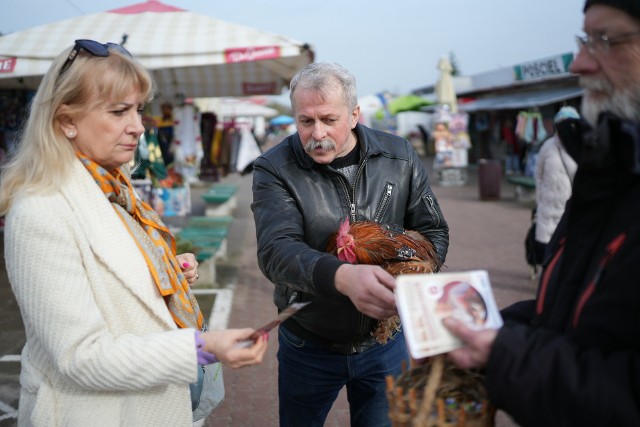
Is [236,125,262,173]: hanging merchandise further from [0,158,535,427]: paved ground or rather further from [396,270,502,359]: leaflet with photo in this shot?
[396,270,502,359]: leaflet with photo

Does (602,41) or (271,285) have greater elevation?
(602,41)

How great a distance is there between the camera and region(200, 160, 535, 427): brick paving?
4.94 metres

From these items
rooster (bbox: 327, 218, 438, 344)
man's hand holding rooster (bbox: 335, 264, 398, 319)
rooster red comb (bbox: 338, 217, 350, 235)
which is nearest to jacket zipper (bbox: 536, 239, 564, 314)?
man's hand holding rooster (bbox: 335, 264, 398, 319)

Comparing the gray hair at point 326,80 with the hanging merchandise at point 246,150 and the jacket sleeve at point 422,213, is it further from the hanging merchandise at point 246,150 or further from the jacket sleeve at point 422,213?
the hanging merchandise at point 246,150

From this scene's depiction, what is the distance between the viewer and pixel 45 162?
2.02 metres

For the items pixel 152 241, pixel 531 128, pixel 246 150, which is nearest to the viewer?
pixel 152 241

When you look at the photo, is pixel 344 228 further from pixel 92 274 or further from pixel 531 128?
pixel 531 128

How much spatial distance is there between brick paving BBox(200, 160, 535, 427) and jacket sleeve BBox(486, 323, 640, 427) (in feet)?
5.49

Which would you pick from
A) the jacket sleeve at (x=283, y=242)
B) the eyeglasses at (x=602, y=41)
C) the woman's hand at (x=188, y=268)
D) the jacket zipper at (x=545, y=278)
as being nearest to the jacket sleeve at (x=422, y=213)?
the jacket sleeve at (x=283, y=242)

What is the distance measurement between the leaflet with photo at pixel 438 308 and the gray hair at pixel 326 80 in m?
1.34

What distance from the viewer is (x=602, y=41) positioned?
1.65 metres

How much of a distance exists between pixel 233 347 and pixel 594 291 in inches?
42.1

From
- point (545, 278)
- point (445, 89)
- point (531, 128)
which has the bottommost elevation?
point (531, 128)

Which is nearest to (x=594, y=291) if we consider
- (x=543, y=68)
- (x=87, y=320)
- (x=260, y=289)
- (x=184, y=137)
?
(x=87, y=320)
